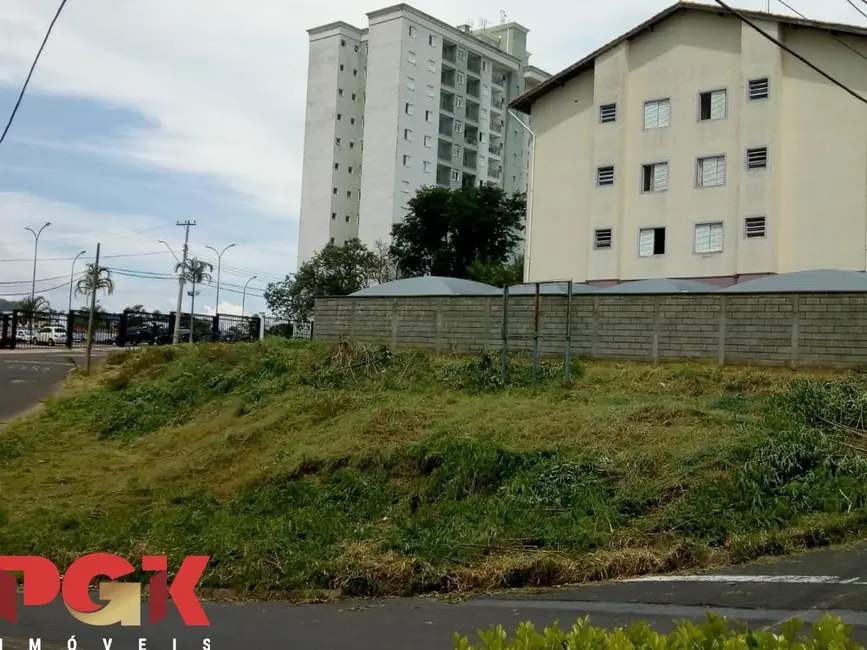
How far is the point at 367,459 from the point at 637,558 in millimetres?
4730

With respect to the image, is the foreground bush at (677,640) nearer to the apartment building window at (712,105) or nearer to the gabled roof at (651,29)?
the gabled roof at (651,29)

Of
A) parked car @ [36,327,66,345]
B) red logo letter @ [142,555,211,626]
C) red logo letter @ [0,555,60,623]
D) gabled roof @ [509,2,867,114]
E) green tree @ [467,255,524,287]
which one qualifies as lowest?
red logo letter @ [0,555,60,623]

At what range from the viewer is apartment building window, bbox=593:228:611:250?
108 feet

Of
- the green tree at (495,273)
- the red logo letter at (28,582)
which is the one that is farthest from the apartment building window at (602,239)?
the red logo letter at (28,582)

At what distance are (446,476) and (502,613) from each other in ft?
13.1

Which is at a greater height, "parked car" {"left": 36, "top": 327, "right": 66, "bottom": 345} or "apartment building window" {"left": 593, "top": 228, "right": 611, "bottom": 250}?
"apartment building window" {"left": 593, "top": 228, "right": 611, "bottom": 250}

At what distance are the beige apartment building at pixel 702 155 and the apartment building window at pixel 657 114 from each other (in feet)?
0.14

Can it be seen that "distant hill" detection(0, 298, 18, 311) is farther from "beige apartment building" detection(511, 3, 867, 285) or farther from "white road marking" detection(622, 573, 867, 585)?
"white road marking" detection(622, 573, 867, 585)

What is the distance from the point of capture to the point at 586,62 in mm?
34031

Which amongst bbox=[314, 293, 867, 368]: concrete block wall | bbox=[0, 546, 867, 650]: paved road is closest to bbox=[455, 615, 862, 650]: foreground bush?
bbox=[0, 546, 867, 650]: paved road

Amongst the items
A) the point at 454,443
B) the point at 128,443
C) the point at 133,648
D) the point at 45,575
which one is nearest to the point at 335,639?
the point at 133,648

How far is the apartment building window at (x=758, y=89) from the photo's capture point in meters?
29.5

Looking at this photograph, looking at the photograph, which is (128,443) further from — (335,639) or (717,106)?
(717,106)

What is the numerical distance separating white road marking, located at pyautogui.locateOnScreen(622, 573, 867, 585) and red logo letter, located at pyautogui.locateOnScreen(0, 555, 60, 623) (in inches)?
217
